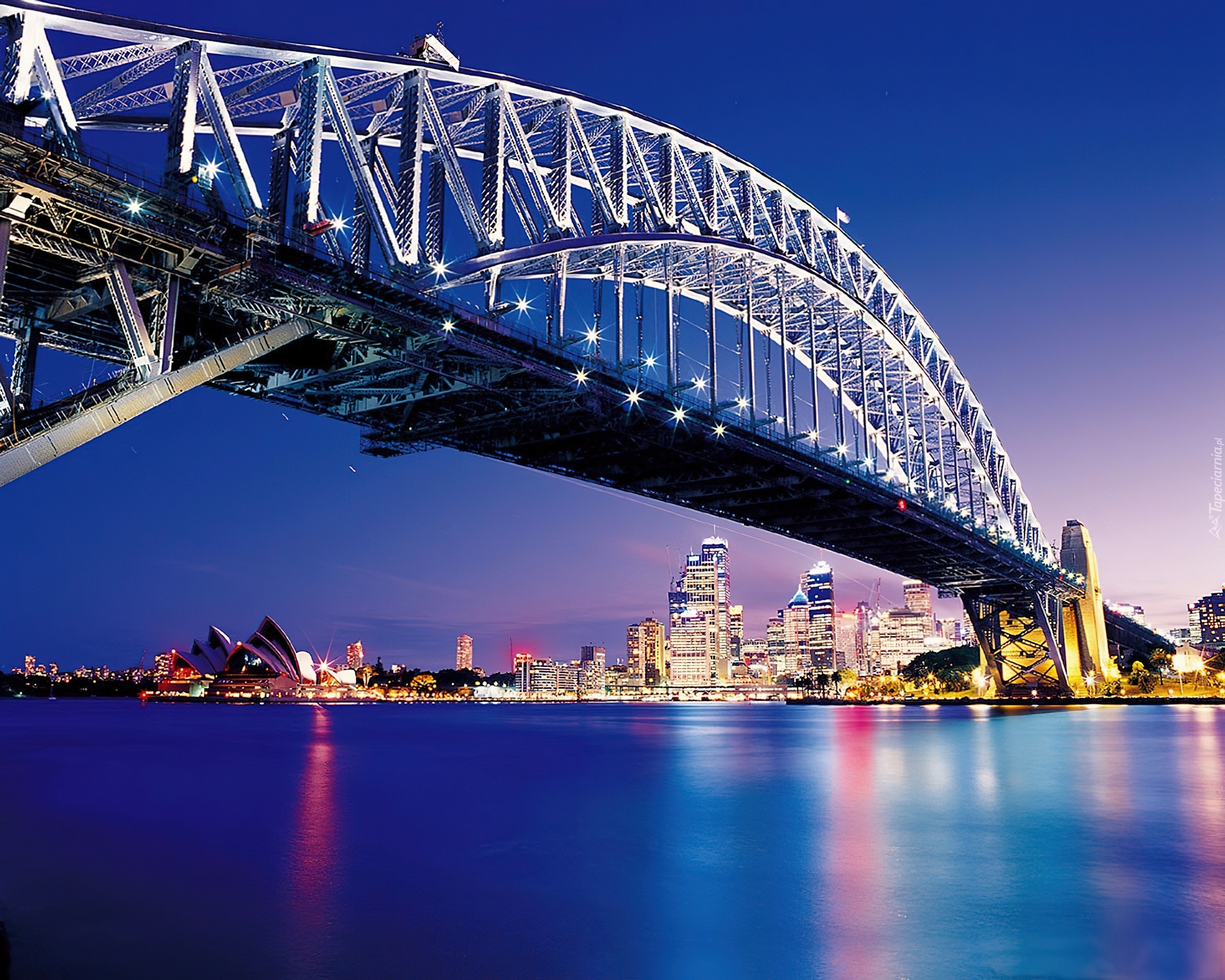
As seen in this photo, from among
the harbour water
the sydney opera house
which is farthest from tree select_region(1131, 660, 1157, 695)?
the sydney opera house

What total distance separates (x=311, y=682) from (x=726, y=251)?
467 feet

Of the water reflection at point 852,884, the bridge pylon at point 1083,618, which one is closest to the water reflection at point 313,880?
the water reflection at point 852,884

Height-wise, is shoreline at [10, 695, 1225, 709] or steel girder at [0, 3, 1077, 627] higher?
steel girder at [0, 3, 1077, 627]

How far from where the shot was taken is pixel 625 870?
1410 centimetres

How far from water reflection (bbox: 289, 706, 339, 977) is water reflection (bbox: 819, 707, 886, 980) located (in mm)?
5118

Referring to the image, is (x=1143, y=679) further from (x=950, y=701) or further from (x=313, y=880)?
(x=313, y=880)

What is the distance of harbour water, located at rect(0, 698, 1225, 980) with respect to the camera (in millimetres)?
9742

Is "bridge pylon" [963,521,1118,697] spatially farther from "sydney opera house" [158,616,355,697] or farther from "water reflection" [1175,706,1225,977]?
"sydney opera house" [158,616,355,697]

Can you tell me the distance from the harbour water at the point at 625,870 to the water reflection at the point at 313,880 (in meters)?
0.06

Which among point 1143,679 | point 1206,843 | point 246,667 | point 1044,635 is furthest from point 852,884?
point 246,667

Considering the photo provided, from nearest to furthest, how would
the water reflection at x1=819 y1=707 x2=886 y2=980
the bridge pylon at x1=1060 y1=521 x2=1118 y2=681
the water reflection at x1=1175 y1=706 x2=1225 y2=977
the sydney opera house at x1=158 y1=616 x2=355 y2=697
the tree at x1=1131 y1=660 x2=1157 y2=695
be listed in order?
the water reflection at x1=819 y1=707 x2=886 y2=980, the water reflection at x1=1175 y1=706 x2=1225 y2=977, the bridge pylon at x1=1060 y1=521 x2=1118 y2=681, the tree at x1=1131 y1=660 x2=1157 y2=695, the sydney opera house at x1=158 y1=616 x2=355 y2=697

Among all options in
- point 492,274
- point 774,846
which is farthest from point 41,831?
point 492,274

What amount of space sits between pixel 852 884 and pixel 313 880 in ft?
24.0

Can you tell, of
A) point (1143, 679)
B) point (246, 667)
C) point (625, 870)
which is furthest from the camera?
point (246, 667)
